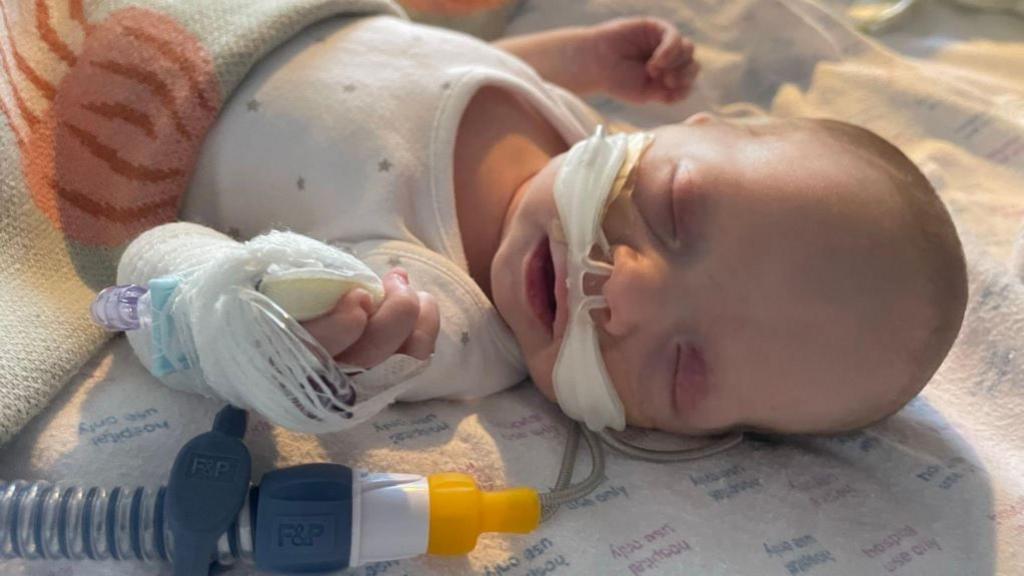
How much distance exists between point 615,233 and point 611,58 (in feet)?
1.82

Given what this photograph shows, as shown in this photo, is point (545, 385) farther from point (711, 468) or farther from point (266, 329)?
point (266, 329)

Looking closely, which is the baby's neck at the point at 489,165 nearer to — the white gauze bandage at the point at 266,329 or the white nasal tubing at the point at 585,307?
the white nasal tubing at the point at 585,307

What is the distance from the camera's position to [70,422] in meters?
0.80

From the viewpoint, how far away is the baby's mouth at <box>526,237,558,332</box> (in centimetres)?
98

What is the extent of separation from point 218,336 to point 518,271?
389 mm

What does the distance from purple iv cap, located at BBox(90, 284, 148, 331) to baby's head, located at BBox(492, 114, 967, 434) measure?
38cm

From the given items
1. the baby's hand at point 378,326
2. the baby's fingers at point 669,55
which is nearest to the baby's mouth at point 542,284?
the baby's hand at point 378,326

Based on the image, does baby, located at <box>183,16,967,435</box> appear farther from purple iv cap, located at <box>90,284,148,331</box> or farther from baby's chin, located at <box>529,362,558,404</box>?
purple iv cap, located at <box>90,284,148,331</box>

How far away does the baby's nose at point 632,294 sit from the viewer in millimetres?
898

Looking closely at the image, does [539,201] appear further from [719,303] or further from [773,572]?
[773,572]

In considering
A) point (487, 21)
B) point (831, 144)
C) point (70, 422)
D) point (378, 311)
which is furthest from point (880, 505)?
point (487, 21)

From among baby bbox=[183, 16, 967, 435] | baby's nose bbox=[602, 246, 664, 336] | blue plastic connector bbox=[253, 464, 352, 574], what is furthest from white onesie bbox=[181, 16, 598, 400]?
blue plastic connector bbox=[253, 464, 352, 574]

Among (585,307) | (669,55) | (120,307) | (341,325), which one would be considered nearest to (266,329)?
(341,325)

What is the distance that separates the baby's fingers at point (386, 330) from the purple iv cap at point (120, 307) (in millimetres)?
167
